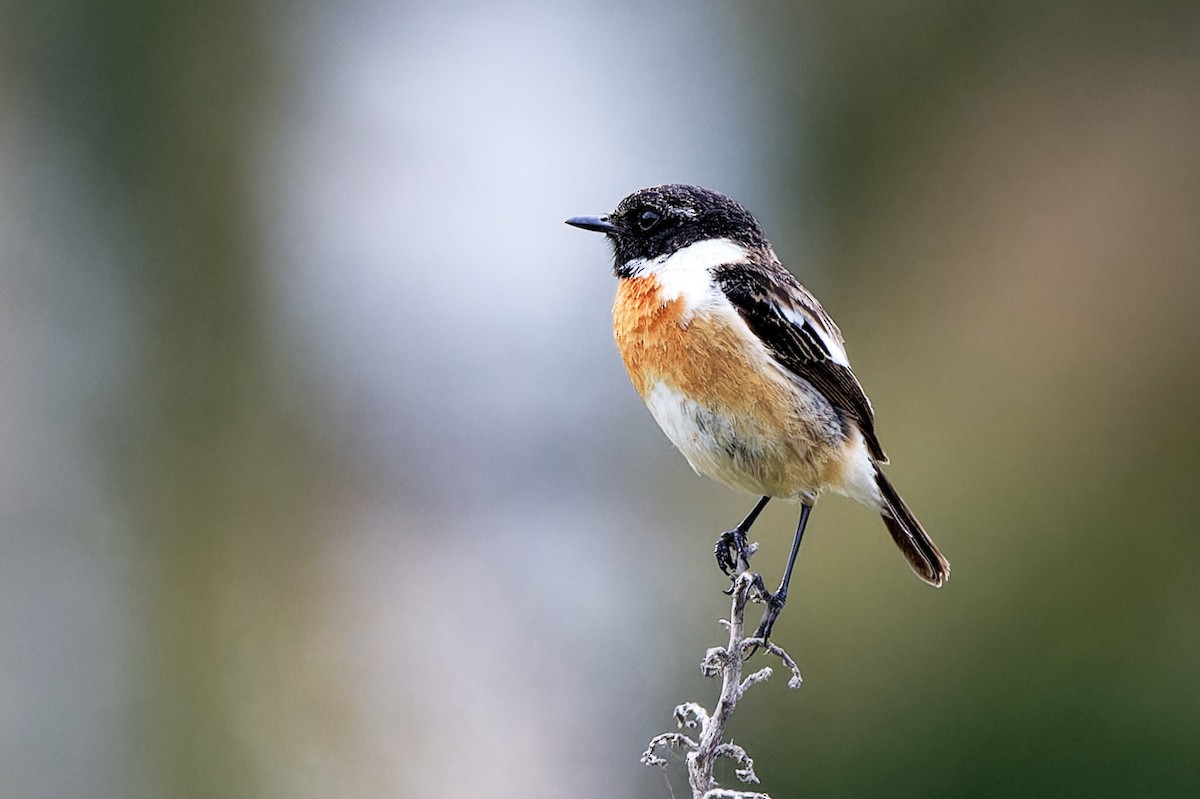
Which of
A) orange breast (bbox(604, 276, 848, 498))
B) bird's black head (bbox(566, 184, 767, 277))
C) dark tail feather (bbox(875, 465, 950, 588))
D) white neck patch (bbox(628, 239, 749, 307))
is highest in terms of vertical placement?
bird's black head (bbox(566, 184, 767, 277))

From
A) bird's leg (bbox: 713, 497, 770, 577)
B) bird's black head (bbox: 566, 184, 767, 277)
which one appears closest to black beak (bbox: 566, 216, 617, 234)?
bird's black head (bbox: 566, 184, 767, 277)

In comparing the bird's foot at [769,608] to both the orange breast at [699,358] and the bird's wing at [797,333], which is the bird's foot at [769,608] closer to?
the orange breast at [699,358]

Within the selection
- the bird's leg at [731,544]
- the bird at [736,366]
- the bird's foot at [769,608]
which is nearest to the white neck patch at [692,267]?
the bird at [736,366]

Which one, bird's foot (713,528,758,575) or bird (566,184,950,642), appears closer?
bird (566,184,950,642)

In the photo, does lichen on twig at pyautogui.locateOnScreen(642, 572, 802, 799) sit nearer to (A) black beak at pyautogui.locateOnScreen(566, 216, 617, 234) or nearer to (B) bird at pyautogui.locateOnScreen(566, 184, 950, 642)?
(B) bird at pyautogui.locateOnScreen(566, 184, 950, 642)

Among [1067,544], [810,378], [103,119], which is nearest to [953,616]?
[1067,544]

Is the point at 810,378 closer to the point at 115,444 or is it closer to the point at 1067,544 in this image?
the point at 1067,544

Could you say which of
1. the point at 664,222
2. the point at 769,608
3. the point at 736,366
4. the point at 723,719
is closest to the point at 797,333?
the point at 736,366
